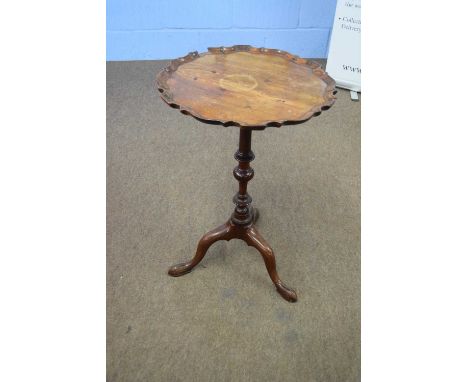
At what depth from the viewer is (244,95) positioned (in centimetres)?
122

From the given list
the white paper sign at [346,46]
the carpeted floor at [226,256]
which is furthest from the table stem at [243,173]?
the white paper sign at [346,46]

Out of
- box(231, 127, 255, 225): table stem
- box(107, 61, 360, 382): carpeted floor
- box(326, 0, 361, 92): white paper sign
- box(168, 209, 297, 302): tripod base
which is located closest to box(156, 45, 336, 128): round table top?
box(231, 127, 255, 225): table stem

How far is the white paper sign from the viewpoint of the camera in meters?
2.71

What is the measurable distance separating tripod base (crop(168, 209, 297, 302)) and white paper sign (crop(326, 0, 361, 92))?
1.83m

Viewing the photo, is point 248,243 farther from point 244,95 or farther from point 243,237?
point 244,95

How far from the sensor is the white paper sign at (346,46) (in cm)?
271

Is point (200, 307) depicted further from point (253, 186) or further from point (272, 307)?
point (253, 186)

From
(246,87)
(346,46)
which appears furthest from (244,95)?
(346,46)

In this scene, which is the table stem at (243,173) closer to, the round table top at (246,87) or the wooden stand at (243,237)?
the wooden stand at (243,237)

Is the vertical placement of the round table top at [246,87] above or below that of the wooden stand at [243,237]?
above

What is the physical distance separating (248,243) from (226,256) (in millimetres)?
181

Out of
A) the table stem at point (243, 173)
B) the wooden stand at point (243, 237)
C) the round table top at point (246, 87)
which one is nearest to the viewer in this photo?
the round table top at point (246, 87)

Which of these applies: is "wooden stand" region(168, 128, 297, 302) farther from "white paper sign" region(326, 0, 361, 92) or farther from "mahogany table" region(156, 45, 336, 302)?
"white paper sign" region(326, 0, 361, 92)

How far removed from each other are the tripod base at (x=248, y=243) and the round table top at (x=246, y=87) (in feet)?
1.76
